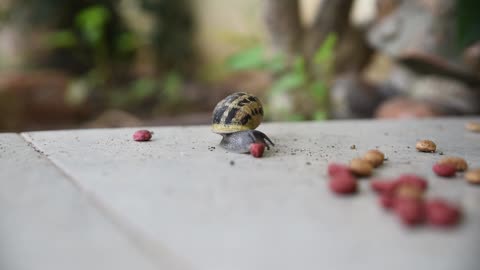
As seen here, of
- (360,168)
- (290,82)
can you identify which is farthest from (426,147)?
(290,82)

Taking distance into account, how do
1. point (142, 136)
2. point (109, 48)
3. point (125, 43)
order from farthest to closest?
1. point (109, 48)
2. point (125, 43)
3. point (142, 136)

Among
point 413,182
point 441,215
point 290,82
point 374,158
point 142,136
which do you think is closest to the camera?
point 441,215

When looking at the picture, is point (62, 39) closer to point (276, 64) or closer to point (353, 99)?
point (276, 64)

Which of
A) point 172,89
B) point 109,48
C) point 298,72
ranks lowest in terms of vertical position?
point 172,89

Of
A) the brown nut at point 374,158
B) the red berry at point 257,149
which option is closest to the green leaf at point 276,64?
the red berry at point 257,149

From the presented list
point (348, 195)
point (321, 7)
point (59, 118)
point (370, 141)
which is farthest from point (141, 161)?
point (59, 118)

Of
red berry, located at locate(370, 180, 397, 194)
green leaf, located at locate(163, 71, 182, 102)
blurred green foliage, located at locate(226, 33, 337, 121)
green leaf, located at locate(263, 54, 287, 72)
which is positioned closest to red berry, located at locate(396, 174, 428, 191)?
red berry, located at locate(370, 180, 397, 194)
